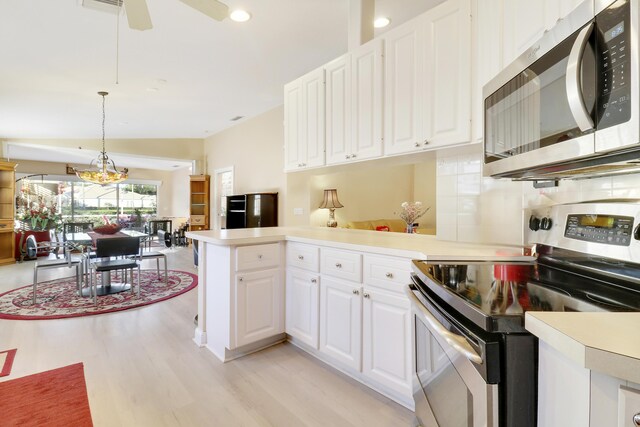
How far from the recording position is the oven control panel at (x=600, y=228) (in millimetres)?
1064

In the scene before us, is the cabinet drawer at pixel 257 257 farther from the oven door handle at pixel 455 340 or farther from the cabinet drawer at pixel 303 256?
the oven door handle at pixel 455 340

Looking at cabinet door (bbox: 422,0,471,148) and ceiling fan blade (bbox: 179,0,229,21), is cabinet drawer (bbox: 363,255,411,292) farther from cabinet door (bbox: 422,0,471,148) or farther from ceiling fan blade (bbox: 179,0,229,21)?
Result: ceiling fan blade (bbox: 179,0,229,21)

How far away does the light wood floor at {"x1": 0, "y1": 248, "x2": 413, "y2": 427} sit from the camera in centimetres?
180

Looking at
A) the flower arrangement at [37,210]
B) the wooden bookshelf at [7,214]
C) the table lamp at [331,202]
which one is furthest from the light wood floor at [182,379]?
the flower arrangement at [37,210]

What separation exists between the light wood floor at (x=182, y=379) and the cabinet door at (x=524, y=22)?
2014 millimetres

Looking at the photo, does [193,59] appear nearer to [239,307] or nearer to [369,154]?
[369,154]

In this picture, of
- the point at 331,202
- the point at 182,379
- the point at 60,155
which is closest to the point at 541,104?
the point at 182,379

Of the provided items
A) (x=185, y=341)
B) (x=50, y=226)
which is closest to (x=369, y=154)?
(x=185, y=341)

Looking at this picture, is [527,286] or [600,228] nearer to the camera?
[527,286]

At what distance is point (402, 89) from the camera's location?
2.16 m

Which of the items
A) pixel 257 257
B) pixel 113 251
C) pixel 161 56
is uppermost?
pixel 161 56

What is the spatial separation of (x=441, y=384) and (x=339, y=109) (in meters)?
2.12

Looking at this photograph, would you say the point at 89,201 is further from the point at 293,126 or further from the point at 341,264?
the point at 341,264

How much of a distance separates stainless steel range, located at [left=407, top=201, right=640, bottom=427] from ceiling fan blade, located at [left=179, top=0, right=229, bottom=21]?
1830mm
